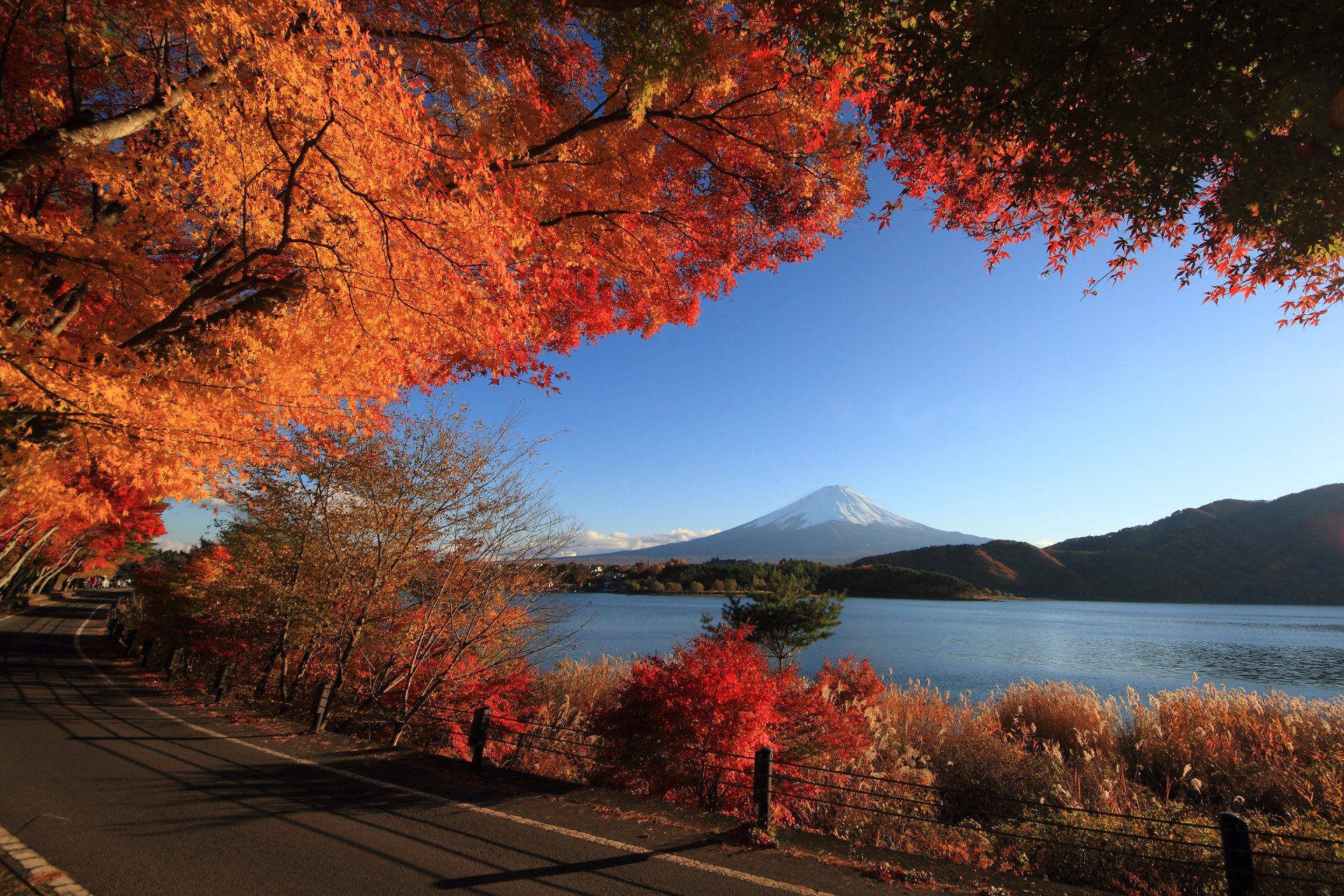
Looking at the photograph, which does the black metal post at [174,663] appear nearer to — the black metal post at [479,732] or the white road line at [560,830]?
the white road line at [560,830]

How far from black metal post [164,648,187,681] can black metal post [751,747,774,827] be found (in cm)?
1397

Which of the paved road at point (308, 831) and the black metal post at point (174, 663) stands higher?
the paved road at point (308, 831)

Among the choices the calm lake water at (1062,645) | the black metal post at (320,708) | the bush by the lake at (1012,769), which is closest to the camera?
the bush by the lake at (1012,769)

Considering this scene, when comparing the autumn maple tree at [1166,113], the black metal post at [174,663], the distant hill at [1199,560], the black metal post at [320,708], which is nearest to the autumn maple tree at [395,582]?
the black metal post at [320,708]

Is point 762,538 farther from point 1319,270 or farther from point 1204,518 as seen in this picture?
point 1319,270

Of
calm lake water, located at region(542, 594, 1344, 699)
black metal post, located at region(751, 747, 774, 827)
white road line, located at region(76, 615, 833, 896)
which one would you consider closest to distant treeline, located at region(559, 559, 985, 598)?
calm lake water, located at region(542, 594, 1344, 699)

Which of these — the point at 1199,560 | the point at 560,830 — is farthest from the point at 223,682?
the point at 1199,560

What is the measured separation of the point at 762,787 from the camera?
4.71m

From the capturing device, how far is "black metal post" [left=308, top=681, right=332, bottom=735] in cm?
736

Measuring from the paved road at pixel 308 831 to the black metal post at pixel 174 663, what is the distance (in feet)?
19.3

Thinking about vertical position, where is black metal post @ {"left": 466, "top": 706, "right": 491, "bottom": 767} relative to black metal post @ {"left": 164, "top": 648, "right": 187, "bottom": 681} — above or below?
above

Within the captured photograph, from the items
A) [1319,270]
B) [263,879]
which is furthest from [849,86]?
[263,879]

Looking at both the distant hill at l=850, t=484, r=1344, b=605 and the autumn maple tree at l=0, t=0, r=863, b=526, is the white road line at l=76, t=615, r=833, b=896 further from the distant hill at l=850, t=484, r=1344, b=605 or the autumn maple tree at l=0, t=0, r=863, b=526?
the distant hill at l=850, t=484, r=1344, b=605

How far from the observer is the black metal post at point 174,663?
39.3 feet
